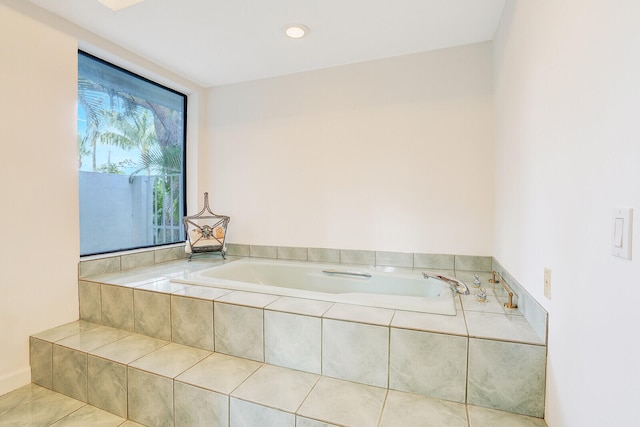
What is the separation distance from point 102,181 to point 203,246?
0.93m

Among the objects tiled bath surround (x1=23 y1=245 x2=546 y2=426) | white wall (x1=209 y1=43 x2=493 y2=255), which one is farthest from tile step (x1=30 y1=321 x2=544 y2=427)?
white wall (x1=209 y1=43 x2=493 y2=255)

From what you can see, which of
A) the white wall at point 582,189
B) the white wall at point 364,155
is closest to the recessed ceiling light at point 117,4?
the white wall at point 364,155

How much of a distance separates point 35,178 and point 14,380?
1.16 metres

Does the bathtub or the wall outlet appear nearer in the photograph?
the wall outlet

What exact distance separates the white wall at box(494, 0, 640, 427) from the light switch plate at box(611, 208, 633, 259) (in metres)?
0.02

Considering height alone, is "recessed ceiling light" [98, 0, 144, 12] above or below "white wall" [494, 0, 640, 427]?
above

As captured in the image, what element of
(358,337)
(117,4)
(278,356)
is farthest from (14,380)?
(117,4)

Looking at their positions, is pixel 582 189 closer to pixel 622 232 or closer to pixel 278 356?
pixel 622 232

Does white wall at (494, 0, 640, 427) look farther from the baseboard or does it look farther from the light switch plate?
the baseboard

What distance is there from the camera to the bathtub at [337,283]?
153 centimetres

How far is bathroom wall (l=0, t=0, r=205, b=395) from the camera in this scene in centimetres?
162

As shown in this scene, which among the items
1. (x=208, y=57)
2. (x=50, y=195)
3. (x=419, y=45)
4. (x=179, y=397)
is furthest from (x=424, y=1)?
(x=50, y=195)

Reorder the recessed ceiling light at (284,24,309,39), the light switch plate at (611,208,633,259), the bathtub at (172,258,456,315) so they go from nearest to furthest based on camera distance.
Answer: the light switch plate at (611,208,633,259) → the bathtub at (172,258,456,315) → the recessed ceiling light at (284,24,309,39)

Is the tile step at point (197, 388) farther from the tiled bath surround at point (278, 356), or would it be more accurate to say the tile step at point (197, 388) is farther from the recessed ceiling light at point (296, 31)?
the recessed ceiling light at point (296, 31)
